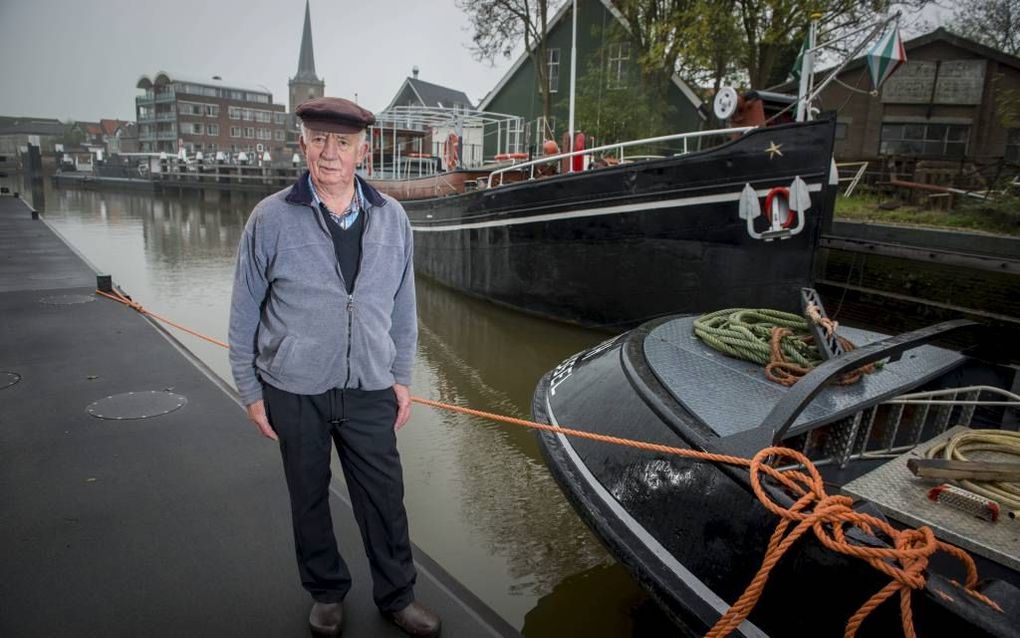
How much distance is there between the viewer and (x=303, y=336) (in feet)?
6.22

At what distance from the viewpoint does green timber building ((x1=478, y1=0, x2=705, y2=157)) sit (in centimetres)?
1529

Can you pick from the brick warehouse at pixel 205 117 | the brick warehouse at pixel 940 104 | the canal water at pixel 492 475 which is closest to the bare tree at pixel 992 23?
the brick warehouse at pixel 940 104

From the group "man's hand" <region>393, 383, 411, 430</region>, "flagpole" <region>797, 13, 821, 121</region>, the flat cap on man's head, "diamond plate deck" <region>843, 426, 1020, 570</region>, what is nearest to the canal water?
"man's hand" <region>393, 383, 411, 430</region>

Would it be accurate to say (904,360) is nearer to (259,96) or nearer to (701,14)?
(701,14)

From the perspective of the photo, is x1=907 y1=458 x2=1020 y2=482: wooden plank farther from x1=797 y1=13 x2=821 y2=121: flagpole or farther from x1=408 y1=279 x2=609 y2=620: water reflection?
x1=797 y1=13 x2=821 y2=121: flagpole

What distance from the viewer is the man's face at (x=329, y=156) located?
190 centimetres

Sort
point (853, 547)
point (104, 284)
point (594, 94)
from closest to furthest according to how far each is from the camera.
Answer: point (853, 547) → point (104, 284) → point (594, 94)

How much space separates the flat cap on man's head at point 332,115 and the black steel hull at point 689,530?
160 cm

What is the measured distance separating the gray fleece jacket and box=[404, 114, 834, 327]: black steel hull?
569cm

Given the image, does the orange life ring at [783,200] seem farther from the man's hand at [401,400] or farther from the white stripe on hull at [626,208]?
the man's hand at [401,400]

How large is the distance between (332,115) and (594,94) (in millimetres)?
15161

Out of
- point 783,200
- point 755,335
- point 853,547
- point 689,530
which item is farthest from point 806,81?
point 853,547

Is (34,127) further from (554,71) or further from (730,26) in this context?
(730,26)

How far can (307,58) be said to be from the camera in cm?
8912
